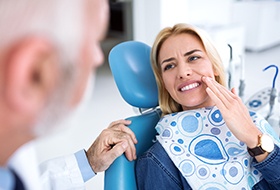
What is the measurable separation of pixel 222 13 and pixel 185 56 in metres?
3.74

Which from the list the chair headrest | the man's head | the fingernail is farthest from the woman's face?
the man's head

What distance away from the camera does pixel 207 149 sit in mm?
1096

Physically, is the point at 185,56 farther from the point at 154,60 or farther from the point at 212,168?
the point at 212,168

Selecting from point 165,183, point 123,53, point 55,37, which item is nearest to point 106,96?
point 123,53

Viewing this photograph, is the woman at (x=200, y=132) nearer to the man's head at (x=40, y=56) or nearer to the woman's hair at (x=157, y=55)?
the woman's hair at (x=157, y=55)

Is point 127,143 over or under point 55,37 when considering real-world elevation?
under

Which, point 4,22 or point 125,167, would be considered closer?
point 4,22

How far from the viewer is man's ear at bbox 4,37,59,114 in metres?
0.37

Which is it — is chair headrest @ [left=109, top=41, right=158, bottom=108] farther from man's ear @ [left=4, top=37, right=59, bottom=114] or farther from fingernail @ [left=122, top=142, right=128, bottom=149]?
man's ear @ [left=4, top=37, right=59, bottom=114]

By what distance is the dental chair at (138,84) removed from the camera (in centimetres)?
123

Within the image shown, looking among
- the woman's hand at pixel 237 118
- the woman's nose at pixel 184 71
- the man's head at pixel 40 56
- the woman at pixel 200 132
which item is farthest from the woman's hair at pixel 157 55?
the man's head at pixel 40 56

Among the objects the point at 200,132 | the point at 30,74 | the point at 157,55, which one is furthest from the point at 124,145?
the point at 30,74

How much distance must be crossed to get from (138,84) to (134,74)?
45mm

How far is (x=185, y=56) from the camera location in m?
1.16
